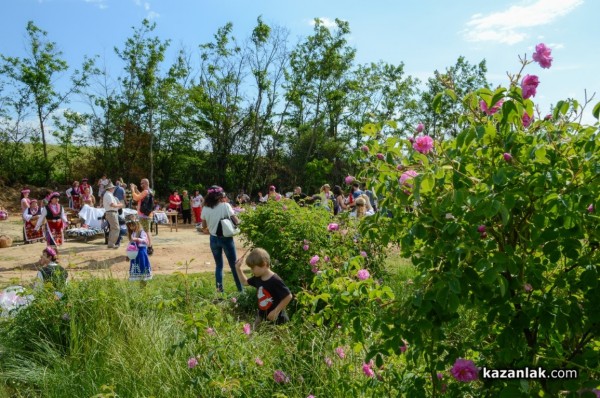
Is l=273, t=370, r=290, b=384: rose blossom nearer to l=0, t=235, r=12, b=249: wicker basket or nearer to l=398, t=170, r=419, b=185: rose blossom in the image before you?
l=398, t=170, r=419, b=185: rose blossom

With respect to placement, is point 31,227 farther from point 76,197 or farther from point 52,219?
point 76,197

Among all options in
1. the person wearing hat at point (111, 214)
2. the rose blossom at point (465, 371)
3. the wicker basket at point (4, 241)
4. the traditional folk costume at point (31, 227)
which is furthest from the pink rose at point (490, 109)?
the wicker basket at point (4, 241)

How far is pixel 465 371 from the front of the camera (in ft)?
6.62

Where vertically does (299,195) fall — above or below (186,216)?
above

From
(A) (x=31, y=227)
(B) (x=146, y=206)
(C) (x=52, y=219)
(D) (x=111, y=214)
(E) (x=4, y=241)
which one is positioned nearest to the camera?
(B) (x=146, y=206)

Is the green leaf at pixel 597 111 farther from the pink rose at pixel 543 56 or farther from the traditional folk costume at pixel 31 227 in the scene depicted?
the traditional folk costume at pixel 31 227

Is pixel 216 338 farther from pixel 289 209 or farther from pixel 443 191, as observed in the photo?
pixel 289 209

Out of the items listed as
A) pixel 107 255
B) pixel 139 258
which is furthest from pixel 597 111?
pixel 107 255

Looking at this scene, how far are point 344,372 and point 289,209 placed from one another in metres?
4.18

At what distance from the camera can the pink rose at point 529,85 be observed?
173 cm

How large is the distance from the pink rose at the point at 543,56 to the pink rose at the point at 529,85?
22 cm

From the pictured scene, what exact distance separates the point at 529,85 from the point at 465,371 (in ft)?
3.81

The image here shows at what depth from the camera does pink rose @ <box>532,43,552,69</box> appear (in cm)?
190

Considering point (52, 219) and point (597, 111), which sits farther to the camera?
point (52, 219)
